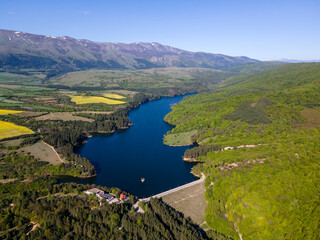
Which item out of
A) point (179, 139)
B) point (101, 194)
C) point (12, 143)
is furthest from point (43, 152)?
point (179, 139)

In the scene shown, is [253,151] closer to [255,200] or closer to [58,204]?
[255,200]

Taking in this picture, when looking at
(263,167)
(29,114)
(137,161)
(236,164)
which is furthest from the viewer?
(29,114)

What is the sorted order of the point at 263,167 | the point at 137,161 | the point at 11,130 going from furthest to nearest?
the point at 11,130
the point at 137,161
the point at 263,167

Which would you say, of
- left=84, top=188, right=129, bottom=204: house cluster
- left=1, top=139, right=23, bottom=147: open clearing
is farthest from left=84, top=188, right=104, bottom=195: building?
left=1, top=139, right=23, bottom=147: open clearing

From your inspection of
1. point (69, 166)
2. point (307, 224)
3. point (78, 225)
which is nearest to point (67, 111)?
point (69, 166)

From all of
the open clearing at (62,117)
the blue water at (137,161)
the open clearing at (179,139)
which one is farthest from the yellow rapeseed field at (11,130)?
the open clearing at (179,139)

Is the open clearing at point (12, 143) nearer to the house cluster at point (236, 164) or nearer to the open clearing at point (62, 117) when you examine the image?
the open clearing at point (62, 117)

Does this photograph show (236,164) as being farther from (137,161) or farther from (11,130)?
(11,130)
